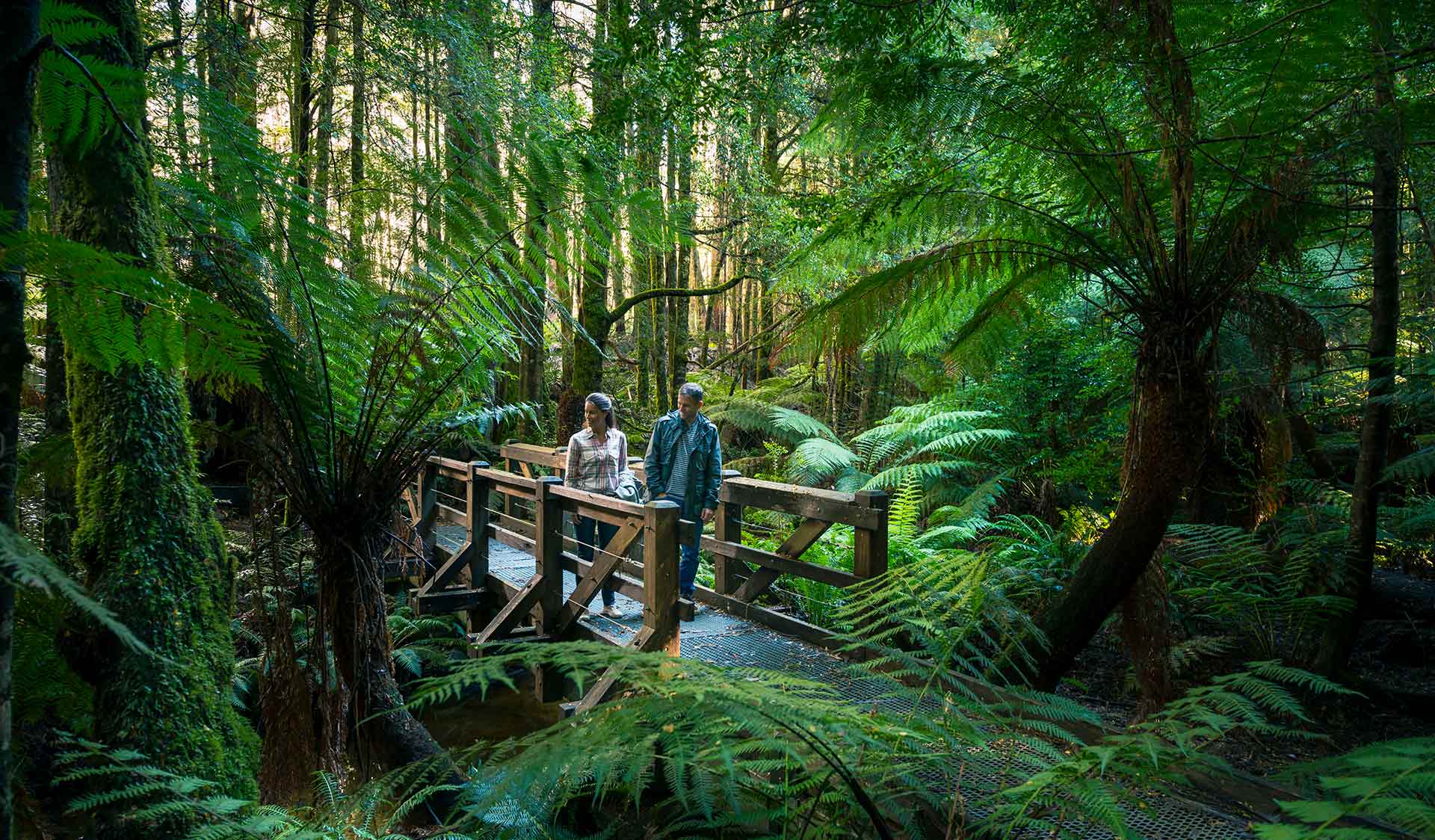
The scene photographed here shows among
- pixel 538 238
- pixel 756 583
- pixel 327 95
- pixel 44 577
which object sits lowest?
pixel 756 583

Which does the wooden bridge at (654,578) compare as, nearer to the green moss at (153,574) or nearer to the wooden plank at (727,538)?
the wooden plank at (727,538)

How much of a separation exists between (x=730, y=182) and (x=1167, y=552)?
7.29m

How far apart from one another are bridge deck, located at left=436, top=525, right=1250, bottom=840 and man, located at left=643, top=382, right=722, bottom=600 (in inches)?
18.3

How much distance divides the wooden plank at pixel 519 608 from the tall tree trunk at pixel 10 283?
14.5 ft

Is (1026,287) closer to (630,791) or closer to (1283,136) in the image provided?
(1283,136)

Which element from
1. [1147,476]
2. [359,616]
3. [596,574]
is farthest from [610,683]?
[1147,476]

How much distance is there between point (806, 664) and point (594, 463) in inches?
90.9

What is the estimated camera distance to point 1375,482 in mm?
3746

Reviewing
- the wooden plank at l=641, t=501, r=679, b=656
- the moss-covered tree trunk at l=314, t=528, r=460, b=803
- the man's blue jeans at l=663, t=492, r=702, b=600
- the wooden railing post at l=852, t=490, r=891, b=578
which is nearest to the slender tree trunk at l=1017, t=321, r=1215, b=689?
the wooden railing post at l=852, t=490, r=891, b=578

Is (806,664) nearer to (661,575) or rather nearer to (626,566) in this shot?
(661,575)

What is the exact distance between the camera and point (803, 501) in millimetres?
4707

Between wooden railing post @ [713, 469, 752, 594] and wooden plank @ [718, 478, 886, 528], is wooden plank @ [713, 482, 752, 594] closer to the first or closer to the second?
wooden railing post @ [713, 469, 752, 594]

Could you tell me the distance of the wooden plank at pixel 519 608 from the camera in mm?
5273

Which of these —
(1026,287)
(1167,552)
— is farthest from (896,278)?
(1167,552)
